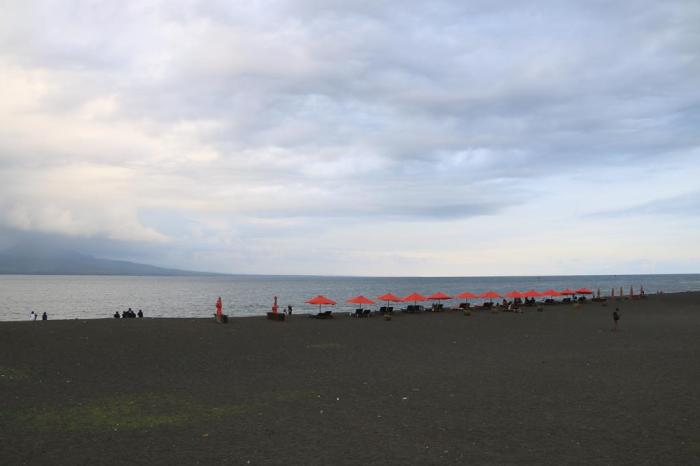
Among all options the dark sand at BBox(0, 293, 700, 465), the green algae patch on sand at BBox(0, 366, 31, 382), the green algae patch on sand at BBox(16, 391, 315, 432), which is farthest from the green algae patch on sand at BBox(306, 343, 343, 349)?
the green algae patch on sand at BBox(0, 366, 31, 382)

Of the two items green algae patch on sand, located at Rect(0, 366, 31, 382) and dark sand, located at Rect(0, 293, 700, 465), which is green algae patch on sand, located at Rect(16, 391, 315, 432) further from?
green algae patch on sand, located at Rect(0, 366, 31, 382)

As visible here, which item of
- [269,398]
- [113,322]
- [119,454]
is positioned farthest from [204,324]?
[119,454]

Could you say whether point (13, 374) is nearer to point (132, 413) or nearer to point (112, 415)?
point (112, 415)

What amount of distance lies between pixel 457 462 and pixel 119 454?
6.49m

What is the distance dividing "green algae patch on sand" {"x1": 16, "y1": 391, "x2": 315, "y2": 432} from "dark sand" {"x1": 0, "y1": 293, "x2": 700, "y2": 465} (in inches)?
2.0

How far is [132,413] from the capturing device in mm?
12945

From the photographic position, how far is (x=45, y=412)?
13008 millimetres

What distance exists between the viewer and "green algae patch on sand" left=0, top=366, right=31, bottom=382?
16938 millimetres

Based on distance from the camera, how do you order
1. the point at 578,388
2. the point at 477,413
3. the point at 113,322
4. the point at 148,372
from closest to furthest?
the point at 477,413
the point at 578,388
the point at 148,372
the point at 113,322

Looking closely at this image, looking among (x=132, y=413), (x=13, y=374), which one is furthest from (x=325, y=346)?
(x=132, y=413)

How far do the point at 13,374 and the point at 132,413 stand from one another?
7.71 metres

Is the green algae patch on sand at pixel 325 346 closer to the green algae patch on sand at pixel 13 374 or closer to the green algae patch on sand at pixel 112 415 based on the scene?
the green algae patch on sand at pixel 112 415

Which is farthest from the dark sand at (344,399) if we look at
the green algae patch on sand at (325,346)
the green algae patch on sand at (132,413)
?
the green algae patch on sand at (325,346)

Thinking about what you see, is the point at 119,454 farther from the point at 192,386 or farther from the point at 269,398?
the point at 192,386
